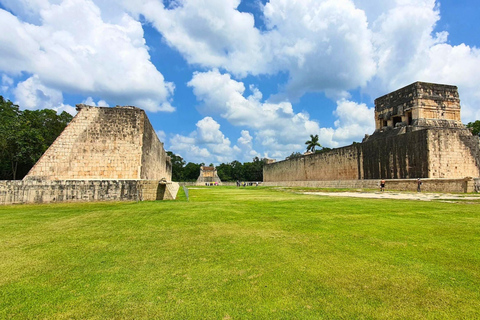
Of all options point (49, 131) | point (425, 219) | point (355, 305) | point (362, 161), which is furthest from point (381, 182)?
point (49, 131)

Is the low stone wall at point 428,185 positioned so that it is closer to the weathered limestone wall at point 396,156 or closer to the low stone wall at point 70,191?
the weathered limestone wall at point 396,156

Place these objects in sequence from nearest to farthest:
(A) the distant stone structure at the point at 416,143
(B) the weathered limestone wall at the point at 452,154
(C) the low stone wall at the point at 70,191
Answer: (C) the low stone wall at the point at 70,191, (B) the weathered limestone wall at the point at 452,154, (A) the distant stone structure at the point at 416,143

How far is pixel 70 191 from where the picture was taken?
9.17m

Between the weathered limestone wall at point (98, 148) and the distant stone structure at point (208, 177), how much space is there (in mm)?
44442

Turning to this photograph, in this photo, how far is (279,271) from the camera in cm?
255

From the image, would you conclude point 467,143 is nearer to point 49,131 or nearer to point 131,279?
point 131,279

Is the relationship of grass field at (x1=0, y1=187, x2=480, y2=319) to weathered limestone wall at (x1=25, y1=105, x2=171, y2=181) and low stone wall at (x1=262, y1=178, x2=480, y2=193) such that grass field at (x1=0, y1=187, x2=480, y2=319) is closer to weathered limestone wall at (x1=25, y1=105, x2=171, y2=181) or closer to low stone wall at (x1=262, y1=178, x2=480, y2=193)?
weathered limestone wall at (x1=25, y1=105, x2=171, y2=181)

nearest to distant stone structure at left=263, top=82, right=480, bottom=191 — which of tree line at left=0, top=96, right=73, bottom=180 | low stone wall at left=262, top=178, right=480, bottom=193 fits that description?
low stone wall at left=262, top=178, right=480, bottom=193

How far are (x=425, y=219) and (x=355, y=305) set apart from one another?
4230 mm

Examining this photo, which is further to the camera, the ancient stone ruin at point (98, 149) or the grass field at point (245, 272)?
the ancient stone ruin at point (98, 149)

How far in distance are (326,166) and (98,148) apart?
73.2ft

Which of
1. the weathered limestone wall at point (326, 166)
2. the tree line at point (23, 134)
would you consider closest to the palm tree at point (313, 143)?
the weathered limestone wall at point (326, 166)

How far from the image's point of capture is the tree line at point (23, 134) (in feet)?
78.4

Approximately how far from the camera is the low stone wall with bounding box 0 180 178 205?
890 centimetres
